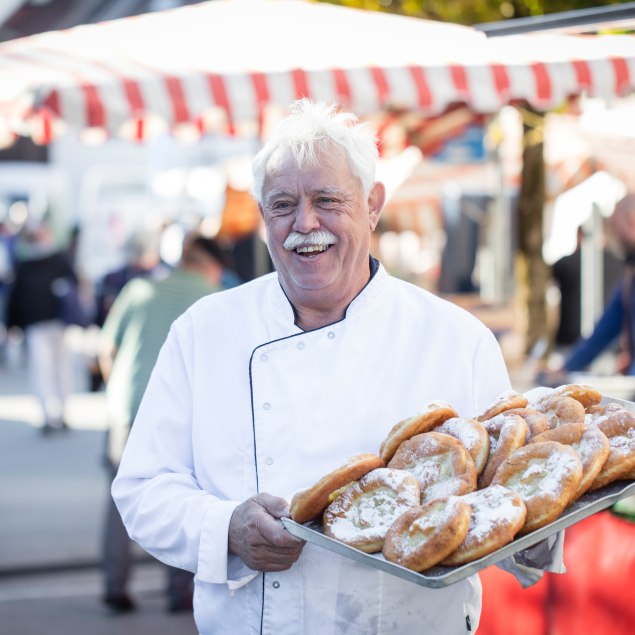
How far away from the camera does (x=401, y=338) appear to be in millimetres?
2539

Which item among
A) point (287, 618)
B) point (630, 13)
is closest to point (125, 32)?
point (630, 13)

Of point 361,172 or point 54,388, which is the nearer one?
point 361,172

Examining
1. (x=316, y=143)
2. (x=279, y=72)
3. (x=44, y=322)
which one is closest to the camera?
(x=316, y=143)

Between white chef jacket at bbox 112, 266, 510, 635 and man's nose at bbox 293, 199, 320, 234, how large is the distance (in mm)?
237

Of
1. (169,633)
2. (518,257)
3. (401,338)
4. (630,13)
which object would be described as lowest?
(169,633)

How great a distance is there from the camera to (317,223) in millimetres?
2412

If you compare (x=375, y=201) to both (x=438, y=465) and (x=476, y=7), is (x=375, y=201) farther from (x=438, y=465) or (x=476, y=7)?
(x=476, y=7)

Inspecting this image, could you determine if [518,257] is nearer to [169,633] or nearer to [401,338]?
[169,633]

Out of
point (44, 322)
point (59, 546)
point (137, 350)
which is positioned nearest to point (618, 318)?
point (137, 350)

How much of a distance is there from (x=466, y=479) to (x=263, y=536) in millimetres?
417

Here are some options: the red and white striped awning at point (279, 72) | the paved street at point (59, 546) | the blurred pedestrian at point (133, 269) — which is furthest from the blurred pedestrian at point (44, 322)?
the red and white striped awning at point (279, 72)

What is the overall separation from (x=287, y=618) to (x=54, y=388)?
8.50 metres

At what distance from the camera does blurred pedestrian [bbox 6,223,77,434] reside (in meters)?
10.4

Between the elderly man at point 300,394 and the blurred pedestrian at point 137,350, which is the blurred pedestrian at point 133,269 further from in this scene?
the elderly man at point 300,394
